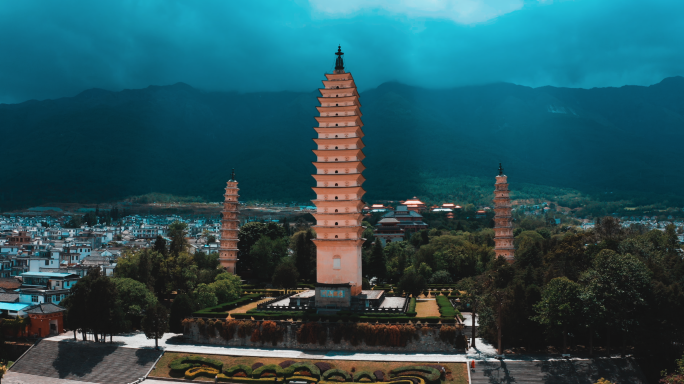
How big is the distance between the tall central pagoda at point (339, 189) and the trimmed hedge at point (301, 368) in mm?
9310

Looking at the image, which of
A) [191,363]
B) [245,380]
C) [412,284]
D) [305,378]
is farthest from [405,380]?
[412,284]

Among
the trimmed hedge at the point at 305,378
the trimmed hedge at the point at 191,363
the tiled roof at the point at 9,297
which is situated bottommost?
the trimmed hedge at the point at 305,378

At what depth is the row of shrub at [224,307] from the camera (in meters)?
36.0

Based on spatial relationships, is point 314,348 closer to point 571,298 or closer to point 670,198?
point 571,298

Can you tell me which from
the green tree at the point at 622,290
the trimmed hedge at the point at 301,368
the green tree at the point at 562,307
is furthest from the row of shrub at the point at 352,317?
the green tree at the point at 622,290

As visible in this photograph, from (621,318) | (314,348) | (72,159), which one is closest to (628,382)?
(621,318)

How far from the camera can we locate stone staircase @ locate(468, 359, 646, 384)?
27.3 meters

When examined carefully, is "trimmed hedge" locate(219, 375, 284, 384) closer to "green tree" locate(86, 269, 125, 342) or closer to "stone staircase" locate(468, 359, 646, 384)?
"green tree" locate(86, 269, 125, 342)

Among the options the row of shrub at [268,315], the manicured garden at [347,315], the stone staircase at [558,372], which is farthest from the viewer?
the row of shrub at [268,315]

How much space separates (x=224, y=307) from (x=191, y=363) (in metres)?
8.25

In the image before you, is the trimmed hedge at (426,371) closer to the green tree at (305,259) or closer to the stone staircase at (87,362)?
the stone staircase at (87,362)

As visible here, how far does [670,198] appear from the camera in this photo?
510 ft

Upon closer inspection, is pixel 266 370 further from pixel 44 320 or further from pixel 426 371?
pixel 44 320

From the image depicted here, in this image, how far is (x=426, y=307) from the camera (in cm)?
4031
